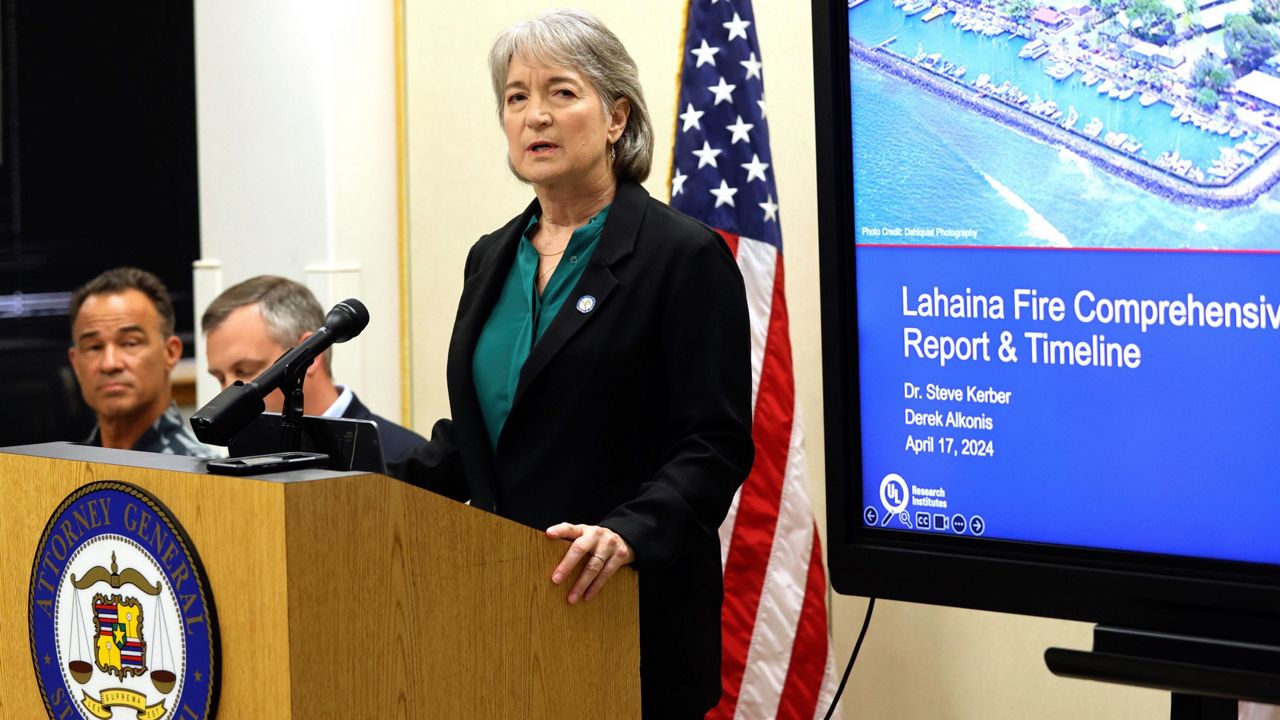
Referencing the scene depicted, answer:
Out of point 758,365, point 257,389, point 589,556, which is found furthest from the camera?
point 758,365

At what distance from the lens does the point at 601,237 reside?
78.7 inches

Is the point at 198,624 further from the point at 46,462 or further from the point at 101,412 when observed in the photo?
the point at 101,412

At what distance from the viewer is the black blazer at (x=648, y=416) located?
1.91m

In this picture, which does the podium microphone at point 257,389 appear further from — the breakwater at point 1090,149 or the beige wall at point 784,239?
the beige wall at point 784,239

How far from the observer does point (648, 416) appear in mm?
1975

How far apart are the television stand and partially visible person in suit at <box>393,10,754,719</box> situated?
50 centimetres

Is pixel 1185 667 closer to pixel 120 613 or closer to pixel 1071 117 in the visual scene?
pixel 1071 117

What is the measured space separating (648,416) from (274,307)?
5.66 feet

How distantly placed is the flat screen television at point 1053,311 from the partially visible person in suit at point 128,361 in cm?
236

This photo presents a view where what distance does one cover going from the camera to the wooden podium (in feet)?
4.43

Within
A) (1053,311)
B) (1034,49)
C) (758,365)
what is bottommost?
(758,365)

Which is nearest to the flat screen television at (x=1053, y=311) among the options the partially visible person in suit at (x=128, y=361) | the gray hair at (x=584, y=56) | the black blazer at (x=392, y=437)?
the gray hair at (x=584, y=56)

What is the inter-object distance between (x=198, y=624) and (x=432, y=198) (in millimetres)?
3437

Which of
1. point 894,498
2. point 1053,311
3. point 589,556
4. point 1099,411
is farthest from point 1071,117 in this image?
point 589,556
